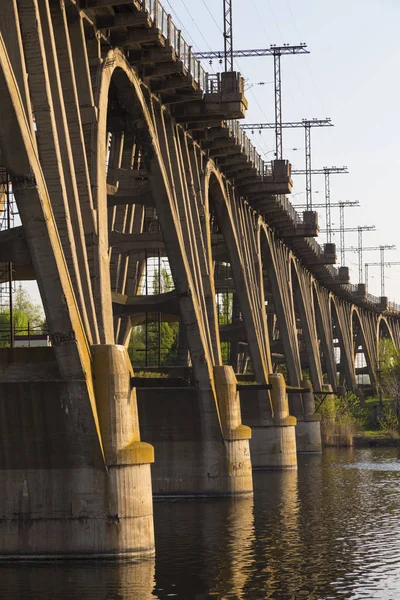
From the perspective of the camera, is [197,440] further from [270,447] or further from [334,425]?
[334,425]

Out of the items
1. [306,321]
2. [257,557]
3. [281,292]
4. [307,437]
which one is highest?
[281,292]

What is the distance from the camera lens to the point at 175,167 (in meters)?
52.5

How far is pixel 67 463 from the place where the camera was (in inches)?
1296

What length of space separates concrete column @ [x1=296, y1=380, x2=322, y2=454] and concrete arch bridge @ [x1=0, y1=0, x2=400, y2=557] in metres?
12.4

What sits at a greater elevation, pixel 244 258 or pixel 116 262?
pixel 244 258

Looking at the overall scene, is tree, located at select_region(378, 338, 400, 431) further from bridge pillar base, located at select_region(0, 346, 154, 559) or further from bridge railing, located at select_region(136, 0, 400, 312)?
bridge pillar base, located at select_region(0, 346, 154, 559)

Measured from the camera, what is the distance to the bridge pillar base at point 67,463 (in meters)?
32.7

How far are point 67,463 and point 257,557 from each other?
6.89 metres

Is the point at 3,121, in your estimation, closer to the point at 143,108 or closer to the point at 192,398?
the point at 143,108

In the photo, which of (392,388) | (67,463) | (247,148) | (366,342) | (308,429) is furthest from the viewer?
(366,342)

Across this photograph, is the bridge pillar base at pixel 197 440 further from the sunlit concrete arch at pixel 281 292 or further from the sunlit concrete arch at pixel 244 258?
the sunlit concrete arch at pixel 281 292

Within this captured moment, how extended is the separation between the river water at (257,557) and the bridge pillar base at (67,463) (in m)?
0.76

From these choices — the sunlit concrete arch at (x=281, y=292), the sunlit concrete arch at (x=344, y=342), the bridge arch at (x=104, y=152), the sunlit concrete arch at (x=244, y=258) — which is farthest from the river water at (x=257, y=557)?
the sunlit concrete arch at (x=344, y=342)

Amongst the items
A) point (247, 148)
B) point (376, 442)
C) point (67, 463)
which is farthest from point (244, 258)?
point (67, 463)
